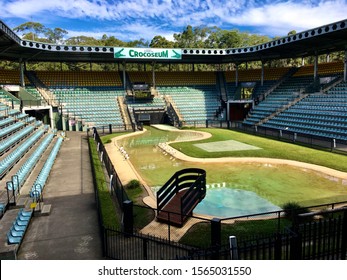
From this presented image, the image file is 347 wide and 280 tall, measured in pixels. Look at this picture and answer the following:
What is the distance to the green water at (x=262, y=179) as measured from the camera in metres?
14.4

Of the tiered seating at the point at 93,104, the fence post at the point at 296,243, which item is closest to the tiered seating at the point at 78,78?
the tiered seating at the point at 93,104

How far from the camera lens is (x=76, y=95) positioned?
4438 cm

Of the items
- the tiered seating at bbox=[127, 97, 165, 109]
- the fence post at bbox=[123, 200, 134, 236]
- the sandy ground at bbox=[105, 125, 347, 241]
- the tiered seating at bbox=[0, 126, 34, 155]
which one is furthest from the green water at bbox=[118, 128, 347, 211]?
the tiered seating at bbox=[127, 97, 165, 109]

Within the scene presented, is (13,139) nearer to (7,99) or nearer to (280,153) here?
(7,99)

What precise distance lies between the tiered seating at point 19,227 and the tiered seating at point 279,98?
31.9 meters

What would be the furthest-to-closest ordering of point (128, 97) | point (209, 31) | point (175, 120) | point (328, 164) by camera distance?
point (209, 31), point (128, 97), point (175, 120), point (328, 164)

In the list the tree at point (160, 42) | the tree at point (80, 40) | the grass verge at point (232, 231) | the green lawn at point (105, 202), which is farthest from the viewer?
the tree at point (80, 40)

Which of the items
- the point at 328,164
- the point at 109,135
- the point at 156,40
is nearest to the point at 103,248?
the point at 328,164

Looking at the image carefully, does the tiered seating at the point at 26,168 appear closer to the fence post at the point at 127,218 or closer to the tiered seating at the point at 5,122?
the tiered seating at the point at 5,122

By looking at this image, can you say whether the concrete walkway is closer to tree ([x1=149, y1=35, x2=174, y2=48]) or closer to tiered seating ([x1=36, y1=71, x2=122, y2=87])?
tiered seating ([x1=36, y1=71, x2=122, y2=87])

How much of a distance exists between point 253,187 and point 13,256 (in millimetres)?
11383

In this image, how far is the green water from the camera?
47.1 ft

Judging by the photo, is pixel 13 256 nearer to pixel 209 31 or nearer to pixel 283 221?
pixel 283 221

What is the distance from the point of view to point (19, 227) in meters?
10.1
